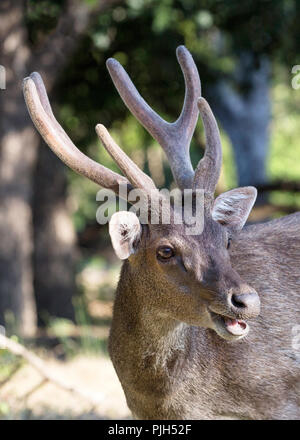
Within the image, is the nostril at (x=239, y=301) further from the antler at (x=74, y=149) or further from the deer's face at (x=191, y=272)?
the antler at (x=74, y=149)

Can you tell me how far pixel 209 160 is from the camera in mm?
4887

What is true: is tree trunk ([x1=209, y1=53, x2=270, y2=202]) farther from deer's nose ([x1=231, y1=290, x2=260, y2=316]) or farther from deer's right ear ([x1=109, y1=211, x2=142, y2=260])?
deer's nose ([x1=231, y1=290, x2=260, y2=316])

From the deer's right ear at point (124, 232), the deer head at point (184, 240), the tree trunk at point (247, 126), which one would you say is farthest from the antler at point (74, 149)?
the tree trunk at point (247, 126)

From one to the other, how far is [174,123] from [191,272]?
1.41m

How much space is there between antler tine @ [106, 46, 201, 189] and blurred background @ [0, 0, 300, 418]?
2.77 m

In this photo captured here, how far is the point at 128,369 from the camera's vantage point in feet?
16.3

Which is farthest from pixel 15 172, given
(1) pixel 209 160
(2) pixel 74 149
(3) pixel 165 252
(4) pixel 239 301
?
(4) pixel 239 301

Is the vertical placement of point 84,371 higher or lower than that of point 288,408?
lower

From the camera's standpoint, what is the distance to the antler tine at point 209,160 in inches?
190

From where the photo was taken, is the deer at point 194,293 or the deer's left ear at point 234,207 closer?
the deer at point 194,293

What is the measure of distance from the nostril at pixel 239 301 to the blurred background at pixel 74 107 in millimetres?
3076

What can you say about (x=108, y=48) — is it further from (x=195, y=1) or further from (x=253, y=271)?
(x=253, y=271)
